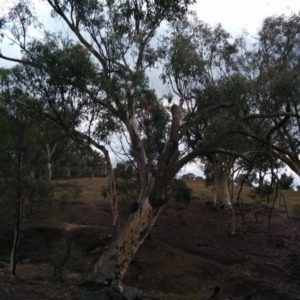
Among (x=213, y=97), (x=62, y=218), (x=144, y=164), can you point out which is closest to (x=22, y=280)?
(x=144, y=164)

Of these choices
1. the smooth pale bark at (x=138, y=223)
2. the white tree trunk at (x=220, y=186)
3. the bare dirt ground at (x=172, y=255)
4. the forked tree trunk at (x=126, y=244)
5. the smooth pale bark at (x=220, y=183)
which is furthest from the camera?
the white tree trunk at (x=220, y=186)

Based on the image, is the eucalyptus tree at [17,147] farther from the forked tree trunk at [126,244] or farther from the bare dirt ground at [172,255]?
the forked tree trunk at [126,244]

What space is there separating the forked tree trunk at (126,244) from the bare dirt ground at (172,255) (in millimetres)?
687

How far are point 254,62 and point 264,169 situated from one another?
32.7 feet

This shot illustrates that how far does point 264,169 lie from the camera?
1581cm

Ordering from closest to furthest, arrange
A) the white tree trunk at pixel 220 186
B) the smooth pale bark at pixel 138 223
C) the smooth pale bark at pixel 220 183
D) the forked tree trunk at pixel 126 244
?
the smooth pale bark at pixel 138 223 < the forked tree trunk at pixel 126 244 < the smooth pale bark at pixel 220 183 < the white tree trunk at pixel 220 186

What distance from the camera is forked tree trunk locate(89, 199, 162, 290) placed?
15148 mm

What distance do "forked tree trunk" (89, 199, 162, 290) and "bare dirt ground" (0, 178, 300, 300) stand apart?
2.25 feet

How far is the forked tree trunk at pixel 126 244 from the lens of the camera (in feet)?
49.7

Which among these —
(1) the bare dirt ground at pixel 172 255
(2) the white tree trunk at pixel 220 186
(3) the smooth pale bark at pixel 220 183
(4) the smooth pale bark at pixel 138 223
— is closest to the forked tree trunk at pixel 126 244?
(4) the smooth pale bark at pixel 138 223

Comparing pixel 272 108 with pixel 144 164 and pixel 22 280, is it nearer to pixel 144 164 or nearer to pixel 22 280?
pixel 144 164

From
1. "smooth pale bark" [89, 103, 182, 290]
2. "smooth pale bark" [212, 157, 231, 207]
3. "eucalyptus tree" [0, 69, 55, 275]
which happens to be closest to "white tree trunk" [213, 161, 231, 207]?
"smooth pale bark" [212, 157, 231, 207]

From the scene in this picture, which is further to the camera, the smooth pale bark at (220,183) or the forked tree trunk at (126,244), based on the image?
the smooth pale bark at (220,183)

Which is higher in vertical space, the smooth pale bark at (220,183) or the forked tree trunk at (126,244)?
the smooth pale bark at (220,183)
